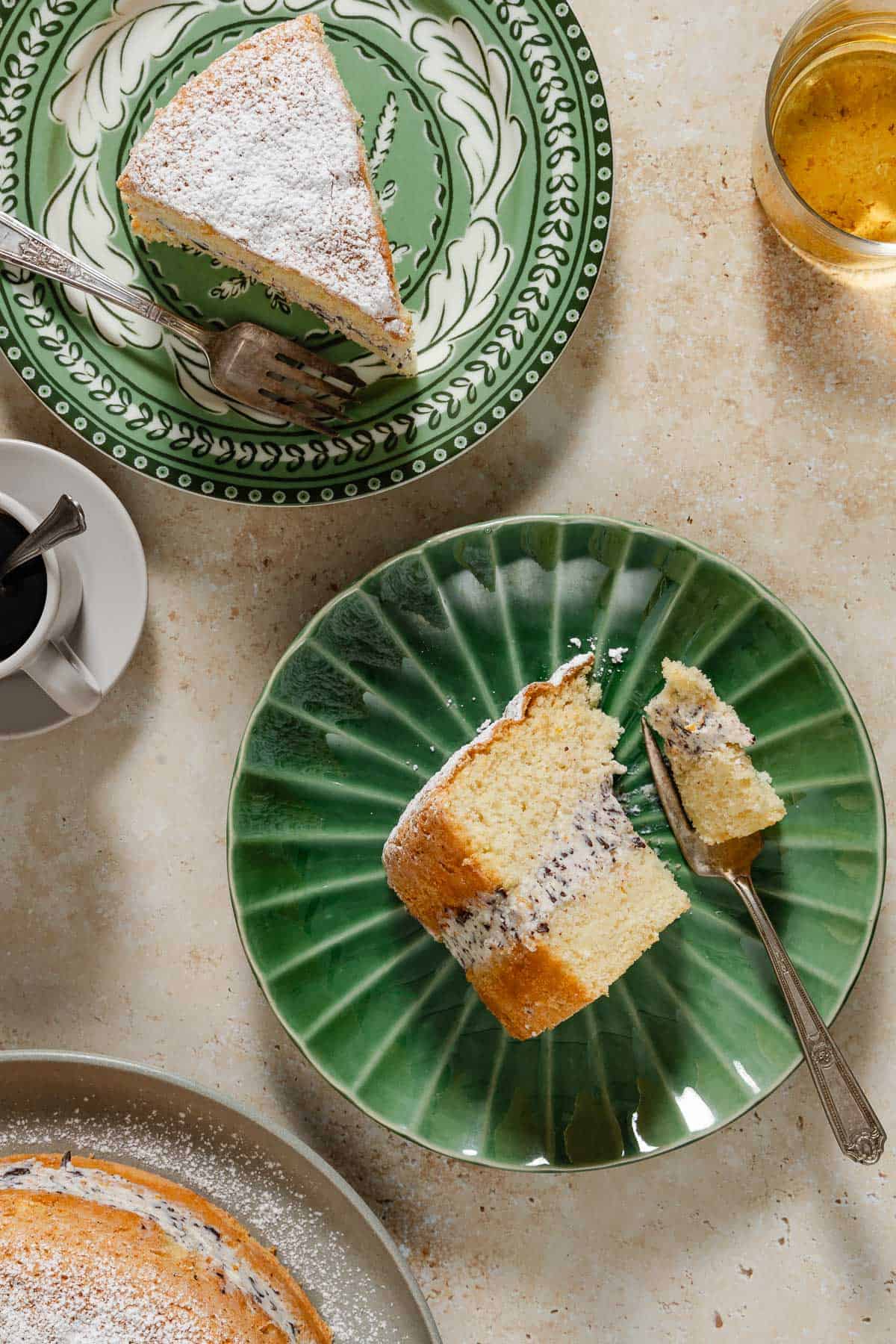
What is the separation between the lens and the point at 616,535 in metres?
1.80

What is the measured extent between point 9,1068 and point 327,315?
1.46 meters

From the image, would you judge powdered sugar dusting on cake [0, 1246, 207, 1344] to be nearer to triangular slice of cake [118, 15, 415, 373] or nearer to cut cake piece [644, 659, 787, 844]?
cut cake piece [644, 659, 787, 844]

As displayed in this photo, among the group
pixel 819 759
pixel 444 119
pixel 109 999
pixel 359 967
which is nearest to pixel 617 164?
pixel 444 119

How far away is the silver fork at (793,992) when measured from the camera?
174 centimetres

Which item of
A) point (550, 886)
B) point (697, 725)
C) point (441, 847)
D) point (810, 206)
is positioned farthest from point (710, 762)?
point (810, 206)

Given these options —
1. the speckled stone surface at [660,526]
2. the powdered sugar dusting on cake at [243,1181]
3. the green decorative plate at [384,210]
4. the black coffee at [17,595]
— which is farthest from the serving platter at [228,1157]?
the green decorative plate at [384,210]

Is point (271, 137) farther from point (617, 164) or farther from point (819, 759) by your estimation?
point (819, 759)

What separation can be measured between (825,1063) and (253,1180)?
3.37 ft

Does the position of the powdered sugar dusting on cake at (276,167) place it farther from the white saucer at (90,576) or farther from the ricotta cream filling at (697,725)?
the ricotta cream filling at (697,725)

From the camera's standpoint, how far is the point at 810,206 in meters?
1.82

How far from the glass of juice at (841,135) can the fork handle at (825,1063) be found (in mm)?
1194

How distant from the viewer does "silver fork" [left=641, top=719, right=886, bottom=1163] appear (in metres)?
1.74

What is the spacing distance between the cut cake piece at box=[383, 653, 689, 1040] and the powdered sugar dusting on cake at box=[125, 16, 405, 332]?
763mm

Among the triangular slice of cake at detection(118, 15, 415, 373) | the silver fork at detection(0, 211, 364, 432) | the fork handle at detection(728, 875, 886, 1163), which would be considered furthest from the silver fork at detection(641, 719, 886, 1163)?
the triangular slice of cake at detection(118, 15, 415, 373)
